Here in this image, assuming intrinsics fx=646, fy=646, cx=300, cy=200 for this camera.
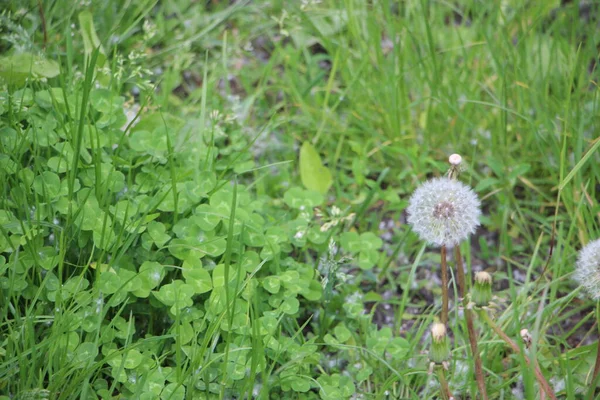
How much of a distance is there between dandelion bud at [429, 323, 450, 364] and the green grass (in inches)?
10.0

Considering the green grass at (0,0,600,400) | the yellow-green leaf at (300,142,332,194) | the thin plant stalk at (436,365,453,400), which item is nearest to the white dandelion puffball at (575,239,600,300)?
the green grass at (0,0,600,400)

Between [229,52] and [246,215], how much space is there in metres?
1.19

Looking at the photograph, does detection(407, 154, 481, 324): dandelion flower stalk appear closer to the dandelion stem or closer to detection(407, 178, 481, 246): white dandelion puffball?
detection(407, 178, 481, 246): white dandelion puffball

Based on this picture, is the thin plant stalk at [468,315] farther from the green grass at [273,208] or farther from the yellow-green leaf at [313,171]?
the yellow-green leaf at [313,171]

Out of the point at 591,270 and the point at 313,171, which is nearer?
the point at 591,270

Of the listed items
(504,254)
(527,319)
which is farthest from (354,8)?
(527,319)

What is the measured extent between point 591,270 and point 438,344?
1.79 feet

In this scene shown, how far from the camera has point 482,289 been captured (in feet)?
5.44

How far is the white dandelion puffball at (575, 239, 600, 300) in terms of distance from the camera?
5.90 ft

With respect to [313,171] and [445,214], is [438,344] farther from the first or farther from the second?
[313,171]

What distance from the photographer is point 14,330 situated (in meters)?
1.95

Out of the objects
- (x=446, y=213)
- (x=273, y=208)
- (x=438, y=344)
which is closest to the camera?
(x=438, y=344)

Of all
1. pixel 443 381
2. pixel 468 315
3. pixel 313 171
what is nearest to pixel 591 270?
pixel 468 315

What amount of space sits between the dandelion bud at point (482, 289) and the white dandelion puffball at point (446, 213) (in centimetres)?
12
